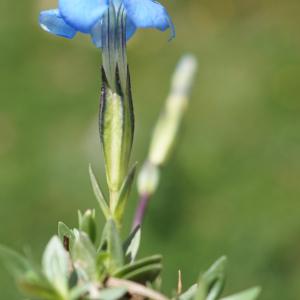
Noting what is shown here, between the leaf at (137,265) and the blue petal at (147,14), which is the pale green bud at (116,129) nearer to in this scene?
the blue petal at (147,14)

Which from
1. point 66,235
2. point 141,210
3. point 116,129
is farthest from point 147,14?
point 141,210

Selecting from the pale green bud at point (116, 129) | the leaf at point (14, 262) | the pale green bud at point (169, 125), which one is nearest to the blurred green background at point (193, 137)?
the pale green bud at point (169, 125)

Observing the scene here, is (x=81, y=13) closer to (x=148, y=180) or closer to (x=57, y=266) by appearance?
(x=57, y=266)

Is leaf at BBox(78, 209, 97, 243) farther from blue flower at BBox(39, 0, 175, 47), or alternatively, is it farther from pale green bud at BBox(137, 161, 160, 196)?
pale green bud at BBox(137, 161, 160, 196)

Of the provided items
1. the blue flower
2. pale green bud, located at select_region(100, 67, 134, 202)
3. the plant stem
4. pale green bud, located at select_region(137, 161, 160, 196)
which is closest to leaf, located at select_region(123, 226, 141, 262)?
pale green bud, located at select_region(100, 67, 134, 202)

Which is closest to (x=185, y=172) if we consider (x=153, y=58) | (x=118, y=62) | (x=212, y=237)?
(x=212, y=237)

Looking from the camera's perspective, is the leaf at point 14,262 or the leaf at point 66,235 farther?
the leaf at point 66,235

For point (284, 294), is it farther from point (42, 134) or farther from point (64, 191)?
point (42, 134)
